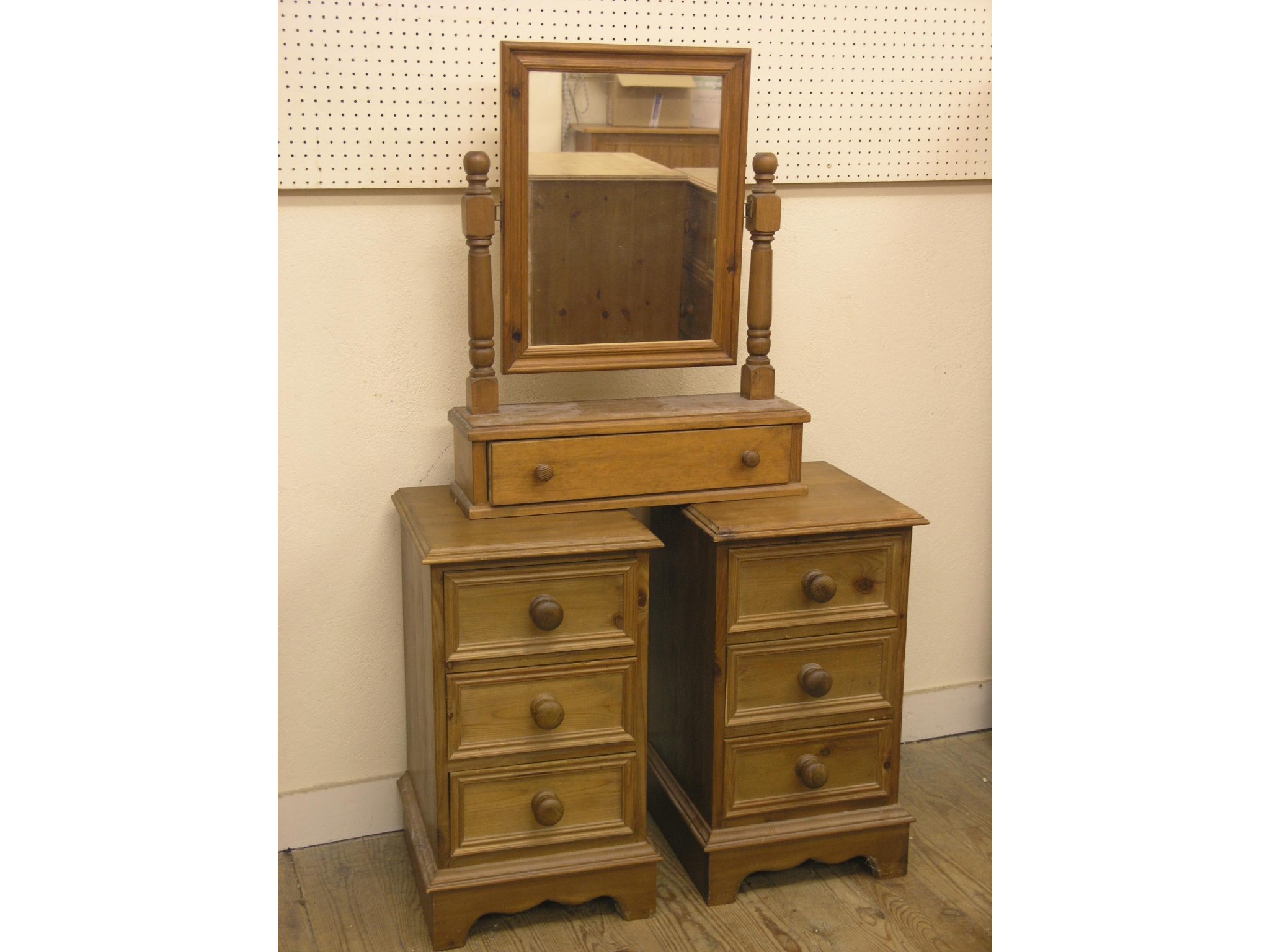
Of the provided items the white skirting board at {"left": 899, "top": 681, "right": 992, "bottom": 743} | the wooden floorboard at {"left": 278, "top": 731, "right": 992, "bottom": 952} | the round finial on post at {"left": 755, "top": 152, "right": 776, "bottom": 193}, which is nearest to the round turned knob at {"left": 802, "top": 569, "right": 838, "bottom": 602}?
the wooden floorboard at {"left": 278, "top": 731, "right": 992, "bottom": 952}

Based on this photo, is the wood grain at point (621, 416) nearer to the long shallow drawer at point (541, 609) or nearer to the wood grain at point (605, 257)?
the wood grain at point (605, 257)

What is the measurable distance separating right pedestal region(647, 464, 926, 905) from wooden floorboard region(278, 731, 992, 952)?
0.06 meters

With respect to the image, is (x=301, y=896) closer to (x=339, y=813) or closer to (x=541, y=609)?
(x=339, y=813)

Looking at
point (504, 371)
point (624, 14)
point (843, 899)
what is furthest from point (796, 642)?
point (624, 14)

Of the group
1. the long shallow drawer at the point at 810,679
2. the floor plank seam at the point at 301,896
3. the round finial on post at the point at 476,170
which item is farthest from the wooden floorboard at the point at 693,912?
the round finial on post at the point at 476,170

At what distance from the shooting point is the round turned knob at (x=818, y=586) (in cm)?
243

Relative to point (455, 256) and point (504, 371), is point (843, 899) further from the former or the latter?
point (455, 256)

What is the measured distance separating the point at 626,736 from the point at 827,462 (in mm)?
903

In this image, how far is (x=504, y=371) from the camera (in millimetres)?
2473

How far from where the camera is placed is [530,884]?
2.39 metres

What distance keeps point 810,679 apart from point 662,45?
1.31 meters

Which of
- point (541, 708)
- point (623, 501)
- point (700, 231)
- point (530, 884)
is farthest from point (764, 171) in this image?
point (530, 884)

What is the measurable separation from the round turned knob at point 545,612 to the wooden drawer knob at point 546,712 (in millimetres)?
144

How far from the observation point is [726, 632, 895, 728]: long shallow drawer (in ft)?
8.09
